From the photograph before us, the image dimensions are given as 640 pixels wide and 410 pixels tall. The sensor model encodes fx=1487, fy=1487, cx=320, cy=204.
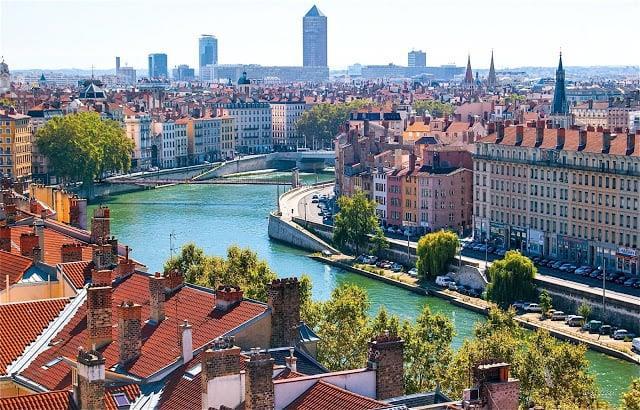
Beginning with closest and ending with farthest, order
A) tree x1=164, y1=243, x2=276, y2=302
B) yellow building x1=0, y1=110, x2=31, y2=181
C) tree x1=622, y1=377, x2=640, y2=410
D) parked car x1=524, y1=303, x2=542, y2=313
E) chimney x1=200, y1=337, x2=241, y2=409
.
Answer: chimney x1=200, y1=337, x2=241, y2=409 < tree x1=622, y1=377, x2=640, y2=410 < tree x1=164, y1=243, x2=276, y2=302 < parked car x1=524, y1=303, x2=542, y2=313 < yellow building x1=0, y1=110, x2=31, y2=181

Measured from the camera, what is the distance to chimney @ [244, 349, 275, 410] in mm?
9422

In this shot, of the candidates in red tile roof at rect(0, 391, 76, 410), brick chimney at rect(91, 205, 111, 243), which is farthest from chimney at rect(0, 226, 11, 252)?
red tile roof at rect(0, 391, 76, 410)

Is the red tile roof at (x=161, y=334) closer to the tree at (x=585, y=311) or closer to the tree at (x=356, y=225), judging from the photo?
the tree at (x=585, y=311)

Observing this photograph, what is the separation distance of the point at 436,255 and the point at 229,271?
974cm

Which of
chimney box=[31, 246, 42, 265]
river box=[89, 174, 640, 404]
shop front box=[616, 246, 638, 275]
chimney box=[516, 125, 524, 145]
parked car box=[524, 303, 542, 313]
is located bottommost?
river box=[89, 174, 640, 404]

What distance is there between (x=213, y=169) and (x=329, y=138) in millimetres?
12543

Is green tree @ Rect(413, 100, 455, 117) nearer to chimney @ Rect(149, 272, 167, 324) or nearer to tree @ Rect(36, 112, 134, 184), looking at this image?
tree @ Rect(36, 112, 134, 184)

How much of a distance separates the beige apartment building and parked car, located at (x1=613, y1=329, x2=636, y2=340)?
16.1ft

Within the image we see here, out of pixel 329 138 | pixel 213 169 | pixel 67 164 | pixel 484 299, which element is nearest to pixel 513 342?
pixel 484 299

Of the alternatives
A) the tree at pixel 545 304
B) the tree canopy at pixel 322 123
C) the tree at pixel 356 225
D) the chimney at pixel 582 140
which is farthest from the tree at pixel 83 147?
the tree at pixel 545 304

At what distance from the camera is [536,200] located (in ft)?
112

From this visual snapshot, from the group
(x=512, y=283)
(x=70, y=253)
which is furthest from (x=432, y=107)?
(x=70, y=253)

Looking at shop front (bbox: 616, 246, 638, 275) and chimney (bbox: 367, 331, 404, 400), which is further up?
chimney (bbox: 367, 331, 404, 400)

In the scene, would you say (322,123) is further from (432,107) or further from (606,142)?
(606,142)
